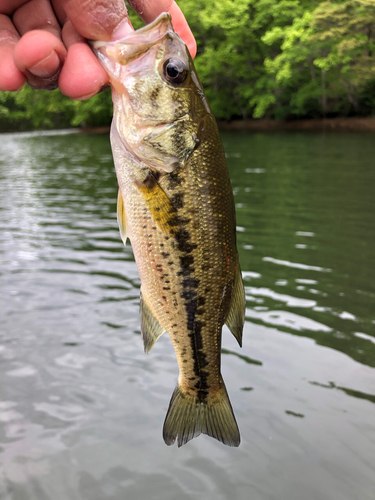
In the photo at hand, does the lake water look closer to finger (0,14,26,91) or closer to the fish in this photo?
the fish

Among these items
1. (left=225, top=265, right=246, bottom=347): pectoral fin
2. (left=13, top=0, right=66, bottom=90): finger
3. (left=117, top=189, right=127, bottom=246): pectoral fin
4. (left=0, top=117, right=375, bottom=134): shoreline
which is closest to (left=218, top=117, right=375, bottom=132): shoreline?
(left=0, top=117, right=375, bottom=134): shoreline

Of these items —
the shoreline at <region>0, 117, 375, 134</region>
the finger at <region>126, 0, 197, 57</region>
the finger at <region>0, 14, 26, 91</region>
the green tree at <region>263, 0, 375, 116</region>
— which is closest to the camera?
the finger at <region>0, 14, 26, 91</region>

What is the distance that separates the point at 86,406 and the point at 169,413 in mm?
3803

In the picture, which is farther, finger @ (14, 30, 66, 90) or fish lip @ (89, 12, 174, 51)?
fish lip @ (89, 12, 174, 51)

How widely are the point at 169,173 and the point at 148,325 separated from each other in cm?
83

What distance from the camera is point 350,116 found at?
44.2 meters

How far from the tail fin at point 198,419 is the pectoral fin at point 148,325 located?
1.34ft

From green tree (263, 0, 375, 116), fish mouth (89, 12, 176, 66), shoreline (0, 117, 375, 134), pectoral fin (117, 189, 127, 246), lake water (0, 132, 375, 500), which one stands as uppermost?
green tree (263, 0, 375, 116)

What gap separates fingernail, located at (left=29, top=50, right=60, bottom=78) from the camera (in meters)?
1.97

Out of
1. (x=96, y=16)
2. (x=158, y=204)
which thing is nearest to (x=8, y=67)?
(x=96, y=16)

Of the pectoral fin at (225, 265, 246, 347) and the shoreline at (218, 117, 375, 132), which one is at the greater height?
the shoreline at (218, 117, 375, 132)

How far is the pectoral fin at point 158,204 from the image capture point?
2.24m

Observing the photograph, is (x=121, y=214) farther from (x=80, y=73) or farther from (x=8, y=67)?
(x=8, y=67)

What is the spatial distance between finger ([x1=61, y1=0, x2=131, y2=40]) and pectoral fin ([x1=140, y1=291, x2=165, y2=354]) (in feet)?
4.19
